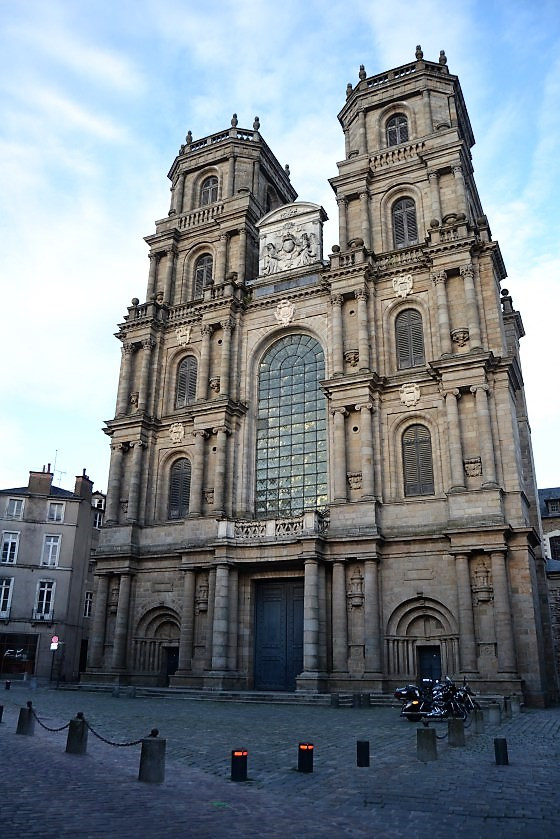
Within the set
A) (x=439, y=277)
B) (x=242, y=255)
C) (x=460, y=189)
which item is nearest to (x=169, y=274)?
(x=242, y=255)

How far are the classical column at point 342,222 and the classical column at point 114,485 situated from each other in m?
17.1

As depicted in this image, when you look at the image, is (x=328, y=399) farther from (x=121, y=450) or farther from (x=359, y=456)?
(x=121, y=450)

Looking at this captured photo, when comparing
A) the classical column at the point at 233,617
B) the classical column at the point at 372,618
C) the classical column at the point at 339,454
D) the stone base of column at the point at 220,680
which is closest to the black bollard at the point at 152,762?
the classical column at the point at 372,618

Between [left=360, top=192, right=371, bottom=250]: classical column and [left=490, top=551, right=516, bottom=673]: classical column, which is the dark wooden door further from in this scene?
[left=360, top=192, right=371, bottom=250]: classical column

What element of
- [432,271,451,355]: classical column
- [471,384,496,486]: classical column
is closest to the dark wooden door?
[471,384,496,486]: classical column

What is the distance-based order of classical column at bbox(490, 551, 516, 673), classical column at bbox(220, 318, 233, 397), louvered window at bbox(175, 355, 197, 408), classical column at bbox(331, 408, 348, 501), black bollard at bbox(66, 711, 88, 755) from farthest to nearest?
louvered window at bbox(175, 355, 197, 408) → classical column at bbox(220, 318, 233, 397) → classical column at bbox(331, 408, 348, 501) → classical column at bbox(490, 551, 516, 673) → black bollard at bbox(66, 711, 88, 755)

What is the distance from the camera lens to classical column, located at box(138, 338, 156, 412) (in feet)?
133

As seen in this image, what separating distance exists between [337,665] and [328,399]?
42.1 ft

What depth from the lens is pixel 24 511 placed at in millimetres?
51500

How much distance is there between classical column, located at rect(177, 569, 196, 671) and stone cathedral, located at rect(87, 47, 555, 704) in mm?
95

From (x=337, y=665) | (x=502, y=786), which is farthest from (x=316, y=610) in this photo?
(x=502, y=786)

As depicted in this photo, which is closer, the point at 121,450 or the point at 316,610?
the point at 316,610

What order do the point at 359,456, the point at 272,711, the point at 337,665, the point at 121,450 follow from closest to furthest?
1. the point at 272,711
2. the point at 337,665
3. the point at 359,456
4. the point at 121,450

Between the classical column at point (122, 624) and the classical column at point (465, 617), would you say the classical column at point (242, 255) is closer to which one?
the classical column at point (122, 624)
